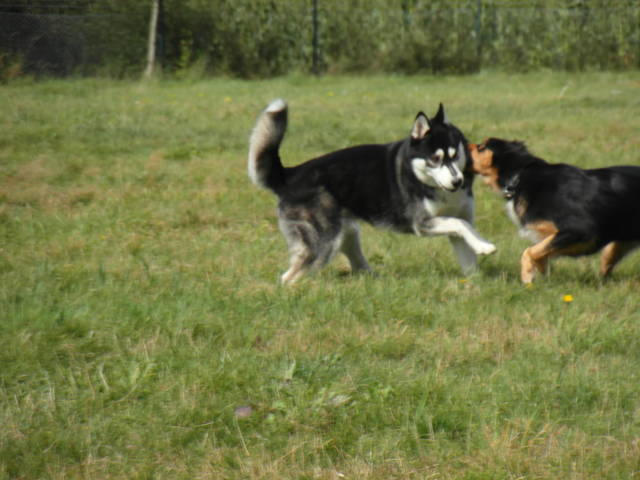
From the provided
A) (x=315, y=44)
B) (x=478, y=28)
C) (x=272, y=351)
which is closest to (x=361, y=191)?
(x=272, y=351)

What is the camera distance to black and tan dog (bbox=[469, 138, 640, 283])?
5.27m

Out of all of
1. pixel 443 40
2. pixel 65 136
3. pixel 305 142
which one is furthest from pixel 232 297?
pixel 443 40

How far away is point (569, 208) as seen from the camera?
5.34 metres

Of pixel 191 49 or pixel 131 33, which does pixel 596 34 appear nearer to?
pixel 191 49

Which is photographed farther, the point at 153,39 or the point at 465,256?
the point at 153,39

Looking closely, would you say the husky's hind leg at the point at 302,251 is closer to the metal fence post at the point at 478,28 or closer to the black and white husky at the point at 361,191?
the black and white husky at the point at 361,191

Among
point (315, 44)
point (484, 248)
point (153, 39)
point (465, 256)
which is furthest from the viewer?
point (315, 44)

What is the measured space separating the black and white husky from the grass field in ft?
1.01

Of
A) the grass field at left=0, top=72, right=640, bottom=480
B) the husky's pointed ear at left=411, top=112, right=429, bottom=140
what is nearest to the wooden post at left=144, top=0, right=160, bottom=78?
the grass field at left=0, top=72, right=640, bottom=480

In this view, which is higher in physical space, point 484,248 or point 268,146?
point 268,146

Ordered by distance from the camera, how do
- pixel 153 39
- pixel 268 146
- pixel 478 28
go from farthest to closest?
pixel 478 28
pixel 153 39
pixel 268 146

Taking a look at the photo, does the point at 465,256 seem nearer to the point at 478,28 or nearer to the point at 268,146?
the point at 268,146

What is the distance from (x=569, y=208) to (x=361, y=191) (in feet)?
4.52

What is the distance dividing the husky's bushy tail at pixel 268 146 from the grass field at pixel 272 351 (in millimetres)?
676
